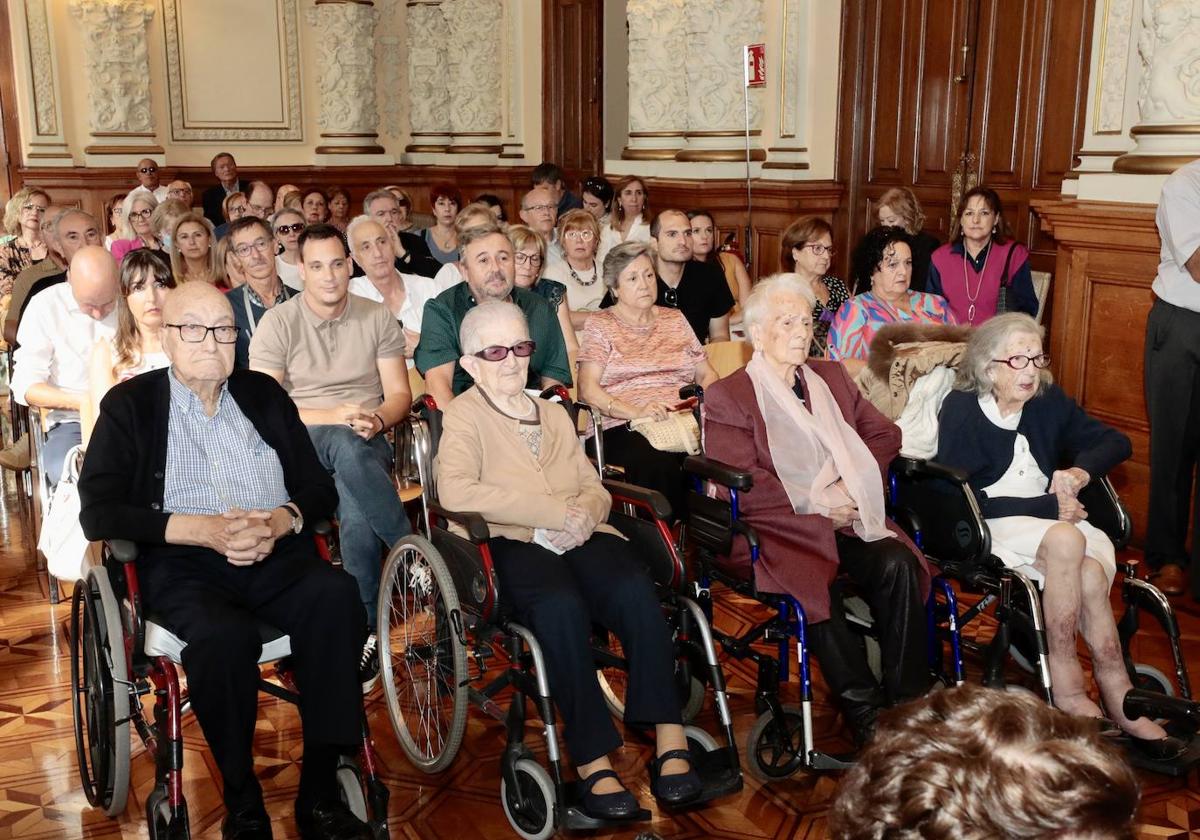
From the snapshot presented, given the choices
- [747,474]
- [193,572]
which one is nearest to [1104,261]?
[747,474]

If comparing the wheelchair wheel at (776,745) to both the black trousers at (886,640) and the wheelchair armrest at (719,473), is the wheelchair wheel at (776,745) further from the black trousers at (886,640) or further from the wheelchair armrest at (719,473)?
the wheelchair armrest at (719,473)

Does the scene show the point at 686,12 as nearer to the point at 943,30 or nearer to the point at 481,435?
the point at 943,30

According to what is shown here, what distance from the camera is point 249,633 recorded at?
263 cm

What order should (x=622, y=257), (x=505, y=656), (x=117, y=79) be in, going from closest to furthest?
(x=505, y=656) < (x=622, y=257) < (x=117, y=79)

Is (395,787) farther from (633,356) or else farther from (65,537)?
(633,356)

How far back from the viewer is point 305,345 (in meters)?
3.89

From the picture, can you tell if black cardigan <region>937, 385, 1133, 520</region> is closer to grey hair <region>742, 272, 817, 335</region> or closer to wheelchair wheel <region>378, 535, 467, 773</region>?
grey hair <region>742, 272, 817, 335</region>

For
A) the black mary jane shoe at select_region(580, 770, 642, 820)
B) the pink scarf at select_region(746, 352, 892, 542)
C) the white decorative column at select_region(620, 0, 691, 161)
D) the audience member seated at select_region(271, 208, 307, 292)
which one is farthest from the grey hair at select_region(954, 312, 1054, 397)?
the white decorative column at select_region(620, 0, 691, 161)

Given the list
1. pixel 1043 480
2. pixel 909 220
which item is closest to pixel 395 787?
pixel 1043 480

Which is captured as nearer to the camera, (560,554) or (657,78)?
(560,554)

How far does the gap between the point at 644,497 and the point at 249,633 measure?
1.04 metres

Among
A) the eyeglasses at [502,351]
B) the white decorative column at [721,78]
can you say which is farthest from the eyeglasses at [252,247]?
the white decorative column at [721,78]

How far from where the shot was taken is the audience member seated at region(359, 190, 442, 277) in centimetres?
641

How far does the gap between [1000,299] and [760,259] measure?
2425mm
